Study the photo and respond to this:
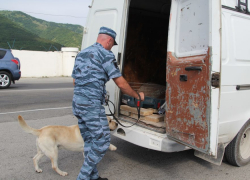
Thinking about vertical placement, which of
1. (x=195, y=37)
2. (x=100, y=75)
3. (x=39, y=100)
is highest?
(x=195, y=37)

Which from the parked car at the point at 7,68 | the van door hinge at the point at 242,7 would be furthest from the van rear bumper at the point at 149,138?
the parked car at the point at 7,68

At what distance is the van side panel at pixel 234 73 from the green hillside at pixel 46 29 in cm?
4844

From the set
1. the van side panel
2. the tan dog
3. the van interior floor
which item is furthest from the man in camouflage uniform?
the van side panel

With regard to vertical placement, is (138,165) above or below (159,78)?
below

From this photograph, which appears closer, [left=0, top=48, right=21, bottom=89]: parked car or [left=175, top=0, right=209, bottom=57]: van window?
[left=175, top=0, right=209, bottom=57]: van window

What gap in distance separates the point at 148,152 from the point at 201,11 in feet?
8.48

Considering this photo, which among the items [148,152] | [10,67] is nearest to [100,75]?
[148,152]

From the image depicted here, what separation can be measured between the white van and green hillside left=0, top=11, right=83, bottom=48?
47.9m

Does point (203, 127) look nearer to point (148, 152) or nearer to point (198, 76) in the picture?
point (198, 76)

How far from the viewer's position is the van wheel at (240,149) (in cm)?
380

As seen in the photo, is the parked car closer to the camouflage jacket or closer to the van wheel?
→ the camouflage jacket

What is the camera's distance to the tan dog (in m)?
3.62

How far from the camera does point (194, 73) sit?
2984 millimetres

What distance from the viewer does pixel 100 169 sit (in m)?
3.96
